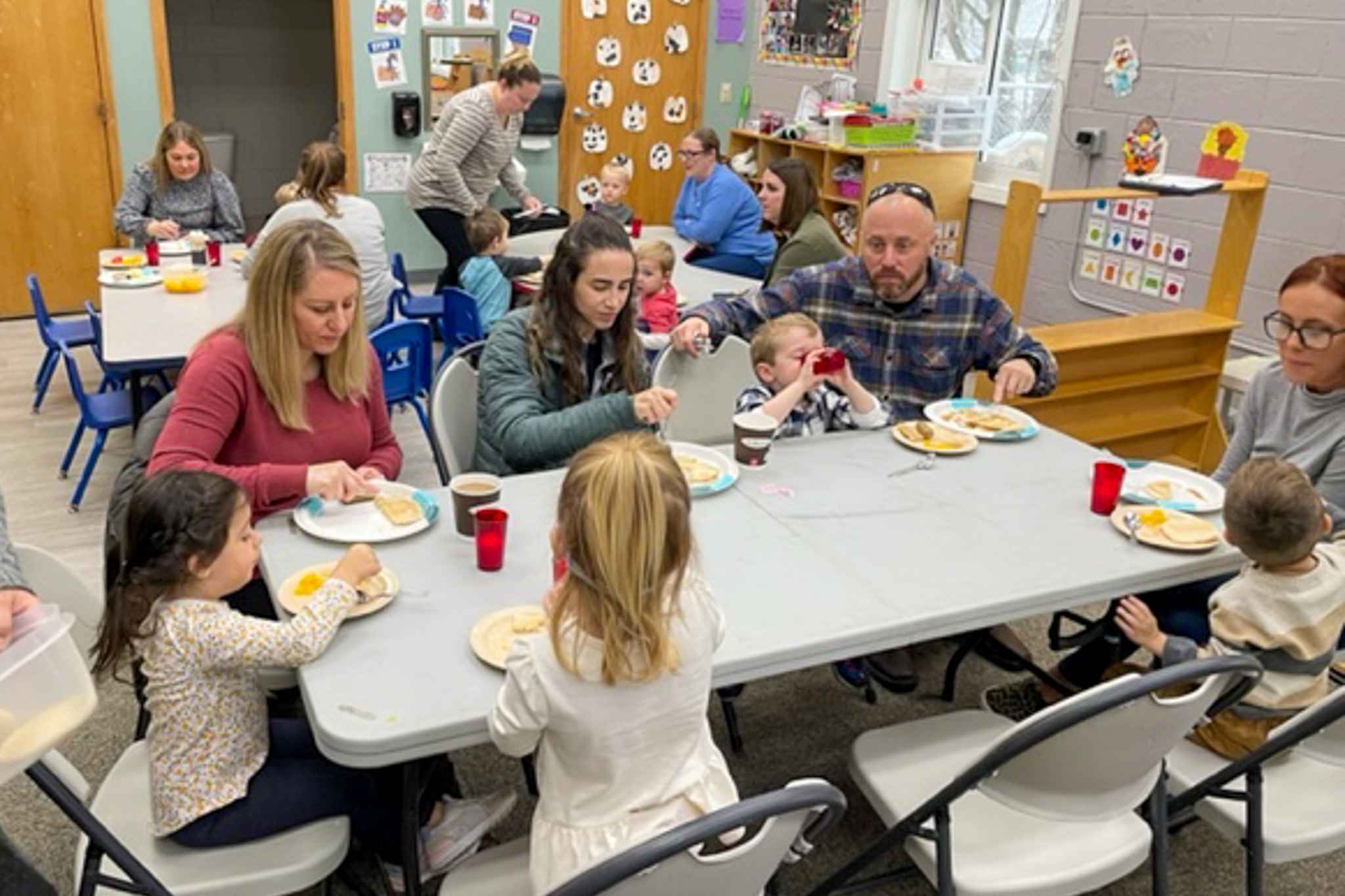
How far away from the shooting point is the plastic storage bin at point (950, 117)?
5812 mm

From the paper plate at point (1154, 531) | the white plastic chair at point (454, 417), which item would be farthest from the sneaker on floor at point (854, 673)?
the white plastic chair at point (454, 417)

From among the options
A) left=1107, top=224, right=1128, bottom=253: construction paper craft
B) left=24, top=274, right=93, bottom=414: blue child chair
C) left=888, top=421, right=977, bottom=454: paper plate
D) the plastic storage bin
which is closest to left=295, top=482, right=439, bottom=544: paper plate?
left=888, top=421, right=977, bottom=454: paper plate

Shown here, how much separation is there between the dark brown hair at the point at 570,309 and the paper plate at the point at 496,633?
89 cm

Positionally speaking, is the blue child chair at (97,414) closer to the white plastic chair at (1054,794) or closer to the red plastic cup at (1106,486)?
the white plastic chair at (1054,794)

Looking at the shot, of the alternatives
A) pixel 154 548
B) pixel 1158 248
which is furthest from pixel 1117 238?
pixel 154 548

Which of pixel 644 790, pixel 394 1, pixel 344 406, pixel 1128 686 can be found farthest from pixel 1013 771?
pixel 394 1

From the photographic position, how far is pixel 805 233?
13.4 ft

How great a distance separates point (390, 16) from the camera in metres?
6.46

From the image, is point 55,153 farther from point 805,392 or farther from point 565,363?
point 805,392

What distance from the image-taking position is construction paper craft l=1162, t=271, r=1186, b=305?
461 centimetres

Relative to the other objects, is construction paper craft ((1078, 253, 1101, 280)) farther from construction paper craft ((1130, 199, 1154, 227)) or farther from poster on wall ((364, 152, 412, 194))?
poster on wall ((364, 152, 412, 194))

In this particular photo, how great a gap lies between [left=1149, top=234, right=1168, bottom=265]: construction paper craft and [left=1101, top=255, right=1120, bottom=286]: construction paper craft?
6.8 inches

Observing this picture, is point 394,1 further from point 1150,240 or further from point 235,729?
point 235,729

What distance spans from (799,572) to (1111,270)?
365 cm
